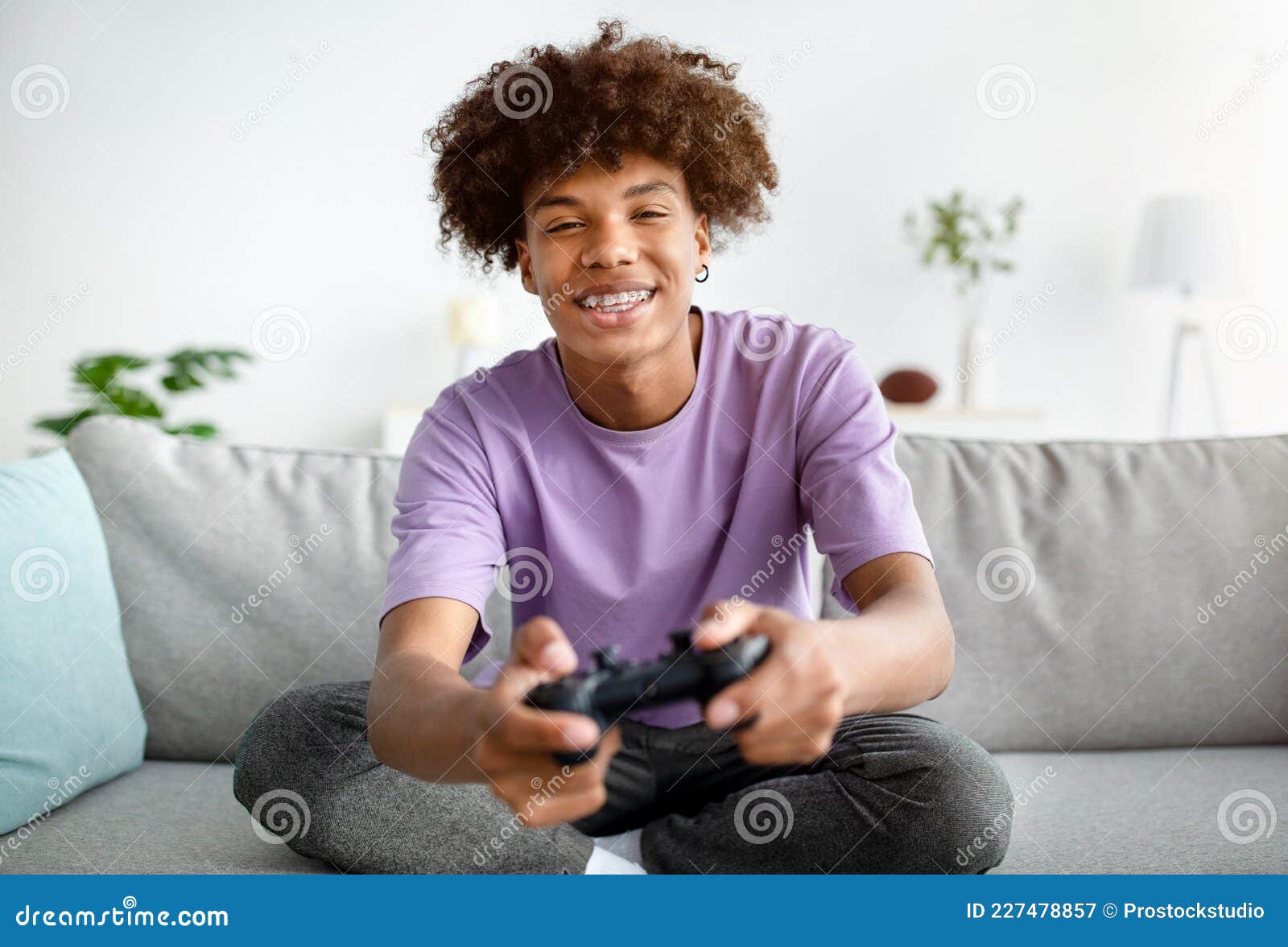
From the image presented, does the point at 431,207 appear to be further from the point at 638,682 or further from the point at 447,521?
the point at 638,682

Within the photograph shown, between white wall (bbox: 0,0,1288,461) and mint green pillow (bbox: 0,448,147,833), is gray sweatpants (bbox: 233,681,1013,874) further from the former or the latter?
white wall (bbox: 0,0,1288,461)

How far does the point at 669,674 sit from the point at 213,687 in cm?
105

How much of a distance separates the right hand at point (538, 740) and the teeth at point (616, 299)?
58 cm

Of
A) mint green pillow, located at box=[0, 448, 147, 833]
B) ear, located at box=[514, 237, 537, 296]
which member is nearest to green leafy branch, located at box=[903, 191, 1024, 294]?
ear, located at box=[514, 237, 537, 296]

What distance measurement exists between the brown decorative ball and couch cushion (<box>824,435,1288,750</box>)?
216 centimetres

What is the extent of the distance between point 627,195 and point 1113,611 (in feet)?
2.98

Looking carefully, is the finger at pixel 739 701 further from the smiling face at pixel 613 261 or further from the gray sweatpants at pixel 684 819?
the smiling face at pixel 613 261

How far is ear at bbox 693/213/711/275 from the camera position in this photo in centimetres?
147

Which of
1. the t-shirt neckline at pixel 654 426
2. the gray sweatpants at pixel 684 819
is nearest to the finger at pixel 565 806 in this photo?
the gray sweatpants at pixel 684 819
